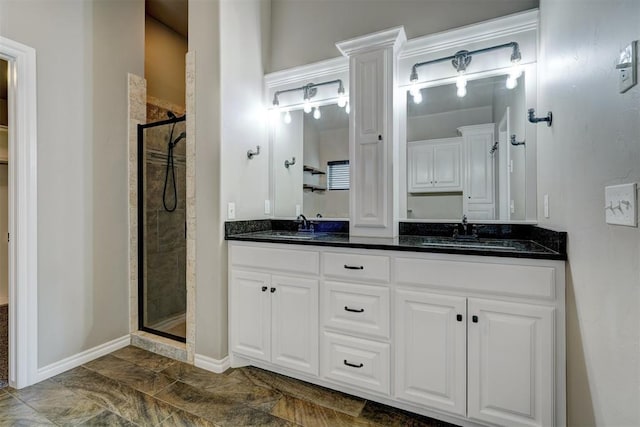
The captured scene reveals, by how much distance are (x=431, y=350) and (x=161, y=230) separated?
7.87 ft

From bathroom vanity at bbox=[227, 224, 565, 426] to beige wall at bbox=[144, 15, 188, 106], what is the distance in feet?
7.50

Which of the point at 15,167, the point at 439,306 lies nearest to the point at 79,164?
the point at 15,167

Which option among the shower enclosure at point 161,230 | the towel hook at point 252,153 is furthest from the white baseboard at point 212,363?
the towel hook at point 252,153

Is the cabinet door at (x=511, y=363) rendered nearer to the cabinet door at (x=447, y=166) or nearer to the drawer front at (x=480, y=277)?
the drawer front at (x=480, y=277)

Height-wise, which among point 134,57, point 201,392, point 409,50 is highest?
point 134,57

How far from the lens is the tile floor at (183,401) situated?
5.48ft

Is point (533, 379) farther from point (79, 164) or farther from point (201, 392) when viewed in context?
point (79, 164)

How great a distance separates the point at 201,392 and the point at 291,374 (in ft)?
1.86

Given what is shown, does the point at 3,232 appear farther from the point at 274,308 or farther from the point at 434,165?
the point at 434,165

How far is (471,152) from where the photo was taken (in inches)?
84.7

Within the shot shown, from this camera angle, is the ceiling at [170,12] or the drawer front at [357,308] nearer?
the drawer front at [357,308]

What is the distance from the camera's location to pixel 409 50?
2.24 meters

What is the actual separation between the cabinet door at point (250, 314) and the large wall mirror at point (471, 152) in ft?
3.97

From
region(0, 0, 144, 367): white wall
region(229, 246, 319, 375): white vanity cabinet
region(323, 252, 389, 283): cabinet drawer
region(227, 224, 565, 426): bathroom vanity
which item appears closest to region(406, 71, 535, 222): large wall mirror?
region(227, 224, 565, 426): bathroom vanity
